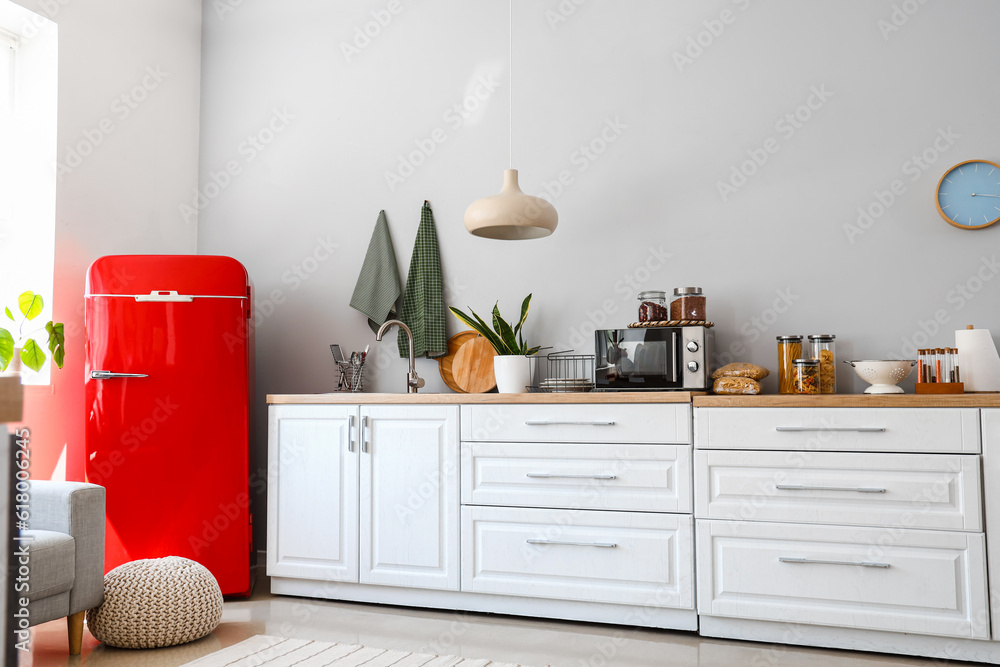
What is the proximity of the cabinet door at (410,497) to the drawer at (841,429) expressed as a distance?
3.27 feet

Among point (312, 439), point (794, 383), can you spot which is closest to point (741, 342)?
point (794, 383)

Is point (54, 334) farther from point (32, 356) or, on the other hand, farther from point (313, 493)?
point (313, 493)

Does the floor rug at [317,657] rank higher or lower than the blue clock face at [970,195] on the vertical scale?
lower

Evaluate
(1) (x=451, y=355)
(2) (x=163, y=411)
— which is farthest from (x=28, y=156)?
(1) (x=451, y=355)

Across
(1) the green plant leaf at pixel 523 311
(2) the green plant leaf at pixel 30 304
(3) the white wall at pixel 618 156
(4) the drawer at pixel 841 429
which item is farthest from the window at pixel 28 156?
(4) the drawer at pixel 841 429

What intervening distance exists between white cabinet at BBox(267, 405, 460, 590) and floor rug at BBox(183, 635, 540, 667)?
50cm

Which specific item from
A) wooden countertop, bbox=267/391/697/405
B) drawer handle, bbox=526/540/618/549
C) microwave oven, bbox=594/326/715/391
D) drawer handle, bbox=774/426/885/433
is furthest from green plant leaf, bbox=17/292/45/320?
drawer handle, bbox=774/426/885/433

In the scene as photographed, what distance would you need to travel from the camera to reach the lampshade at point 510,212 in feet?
9.26

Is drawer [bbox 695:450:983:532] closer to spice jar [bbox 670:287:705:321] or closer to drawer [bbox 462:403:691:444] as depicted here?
drawer [bbox 462:403:691:444]

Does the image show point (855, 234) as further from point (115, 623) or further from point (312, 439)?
point (115, 623)

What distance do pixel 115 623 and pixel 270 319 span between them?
5.74ft

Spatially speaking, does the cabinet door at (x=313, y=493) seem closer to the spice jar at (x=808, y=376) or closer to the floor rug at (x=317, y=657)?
the floor rug at (x=317, y=657)

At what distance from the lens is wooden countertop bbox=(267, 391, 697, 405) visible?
274cm

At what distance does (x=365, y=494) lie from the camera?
3076 mm
